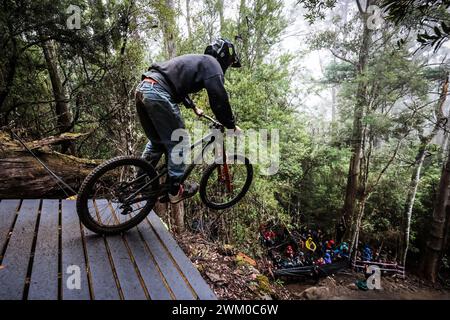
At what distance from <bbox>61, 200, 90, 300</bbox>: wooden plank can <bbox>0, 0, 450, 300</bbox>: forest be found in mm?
1174

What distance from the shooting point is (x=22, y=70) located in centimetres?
535

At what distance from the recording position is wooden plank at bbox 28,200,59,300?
6.16 feet

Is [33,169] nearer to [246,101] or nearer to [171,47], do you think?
[171,47]

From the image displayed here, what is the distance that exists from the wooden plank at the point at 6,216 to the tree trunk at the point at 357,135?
1102 cm

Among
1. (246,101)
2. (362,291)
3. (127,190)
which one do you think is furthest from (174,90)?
(362,291)

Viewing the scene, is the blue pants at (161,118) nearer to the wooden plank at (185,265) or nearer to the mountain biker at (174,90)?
the mountain biker at (174,90)

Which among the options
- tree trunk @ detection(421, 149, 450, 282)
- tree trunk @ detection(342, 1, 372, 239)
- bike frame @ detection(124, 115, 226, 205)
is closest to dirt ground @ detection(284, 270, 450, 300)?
tree trunk @ detection(421, 149, 450, 282)

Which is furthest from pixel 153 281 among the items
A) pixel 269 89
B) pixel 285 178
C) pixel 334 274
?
pixel 334 274

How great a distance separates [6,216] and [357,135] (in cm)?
1202

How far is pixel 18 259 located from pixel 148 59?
6.75 metres

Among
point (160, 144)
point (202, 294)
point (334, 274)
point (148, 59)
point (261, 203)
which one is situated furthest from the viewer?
point (334, 274)
